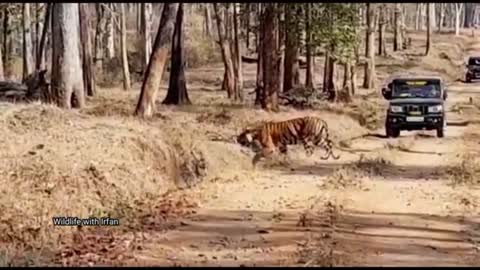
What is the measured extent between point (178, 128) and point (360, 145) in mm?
7266

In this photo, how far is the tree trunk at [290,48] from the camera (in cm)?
2700

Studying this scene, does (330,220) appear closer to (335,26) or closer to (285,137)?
(285,137)

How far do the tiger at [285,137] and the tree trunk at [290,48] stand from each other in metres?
6.30

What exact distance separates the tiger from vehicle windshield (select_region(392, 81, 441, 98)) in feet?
19.5

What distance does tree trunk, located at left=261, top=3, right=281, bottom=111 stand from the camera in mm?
25641

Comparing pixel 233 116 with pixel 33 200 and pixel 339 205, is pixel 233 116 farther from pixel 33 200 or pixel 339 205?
pixel 33 200

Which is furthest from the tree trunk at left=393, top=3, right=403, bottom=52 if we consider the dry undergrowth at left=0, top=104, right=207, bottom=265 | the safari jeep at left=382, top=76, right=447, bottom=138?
the dry undergrowth at left=0, top=104, right=207, bottom=265

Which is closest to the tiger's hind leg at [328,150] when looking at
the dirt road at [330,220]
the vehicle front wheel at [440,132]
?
the dirt road at [330,220]

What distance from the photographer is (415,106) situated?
86.1ft

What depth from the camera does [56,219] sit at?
11.6m

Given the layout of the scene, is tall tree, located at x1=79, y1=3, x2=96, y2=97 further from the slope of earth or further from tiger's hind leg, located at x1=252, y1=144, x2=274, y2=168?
tiger's hind leg, located at x1=252, y1=144, x2=274, y2=168

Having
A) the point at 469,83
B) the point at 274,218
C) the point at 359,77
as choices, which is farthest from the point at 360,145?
the point at 469,83

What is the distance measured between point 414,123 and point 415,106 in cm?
54

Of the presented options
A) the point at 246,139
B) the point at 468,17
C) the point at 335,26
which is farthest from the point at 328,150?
the point at 468,17
